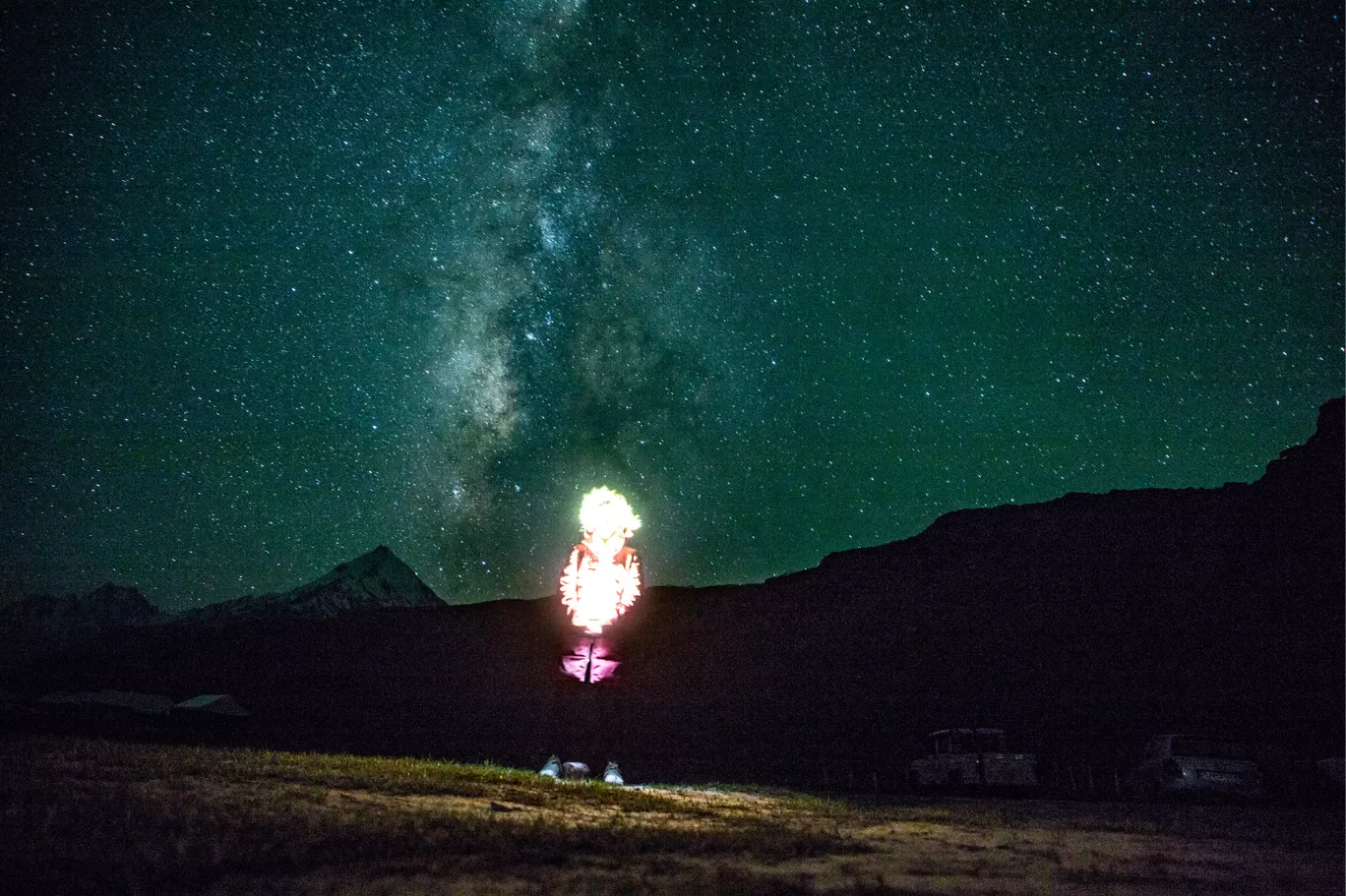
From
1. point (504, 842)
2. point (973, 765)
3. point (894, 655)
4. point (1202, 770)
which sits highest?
point (894, 655)

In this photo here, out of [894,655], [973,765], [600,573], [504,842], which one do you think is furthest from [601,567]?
[894,655]

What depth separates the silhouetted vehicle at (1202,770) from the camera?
15.9m

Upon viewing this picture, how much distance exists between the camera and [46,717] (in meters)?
20.7

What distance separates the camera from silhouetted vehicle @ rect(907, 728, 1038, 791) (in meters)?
20.2

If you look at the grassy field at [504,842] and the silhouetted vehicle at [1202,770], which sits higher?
the grassy field at [504,842]

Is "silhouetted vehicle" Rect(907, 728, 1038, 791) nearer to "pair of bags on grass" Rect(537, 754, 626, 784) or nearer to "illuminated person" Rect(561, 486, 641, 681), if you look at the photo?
"pair of bags on grass" Rect(537, 754, 626, 784)

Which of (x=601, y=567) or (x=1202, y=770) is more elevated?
(x=601, y=567)

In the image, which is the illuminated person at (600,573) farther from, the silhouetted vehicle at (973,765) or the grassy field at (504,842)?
the silhouetted vehicle at (973,765)

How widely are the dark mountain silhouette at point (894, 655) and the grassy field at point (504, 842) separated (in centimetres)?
2247

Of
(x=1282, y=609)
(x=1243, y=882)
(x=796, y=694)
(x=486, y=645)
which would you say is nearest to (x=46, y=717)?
(x=1243, y=882)

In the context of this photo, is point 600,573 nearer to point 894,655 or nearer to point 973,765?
point 973,765

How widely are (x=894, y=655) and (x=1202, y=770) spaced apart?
137 ft

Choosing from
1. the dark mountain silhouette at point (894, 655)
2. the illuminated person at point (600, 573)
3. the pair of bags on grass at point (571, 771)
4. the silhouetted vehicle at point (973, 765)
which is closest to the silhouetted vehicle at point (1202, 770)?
the silhouetted vehicle at point (973, 765)

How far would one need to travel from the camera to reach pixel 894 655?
185 ft
